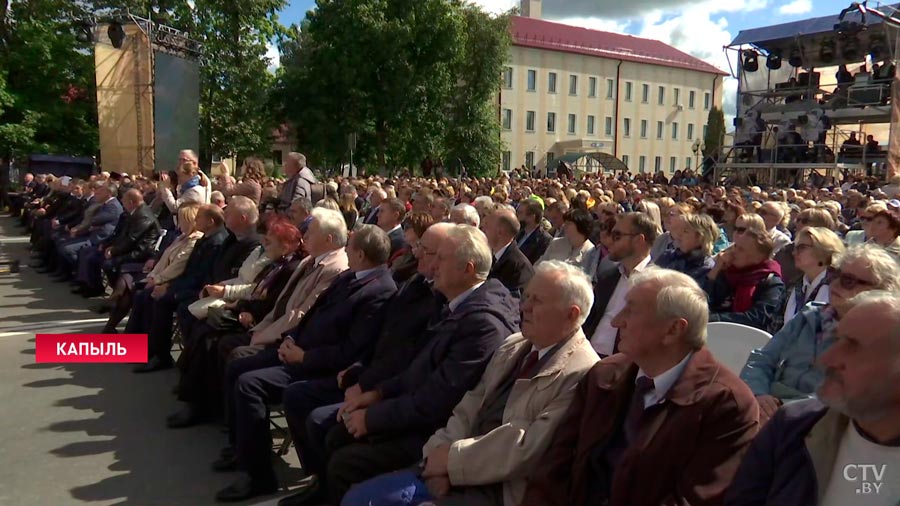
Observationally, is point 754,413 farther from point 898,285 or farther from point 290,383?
point 290,383

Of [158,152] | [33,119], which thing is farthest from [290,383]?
[33,119]

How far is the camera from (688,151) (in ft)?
193

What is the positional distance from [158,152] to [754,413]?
61.4 feet

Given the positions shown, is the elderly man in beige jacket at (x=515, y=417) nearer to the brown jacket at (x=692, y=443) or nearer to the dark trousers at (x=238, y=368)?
the brown jacket at (x=692, y=443)

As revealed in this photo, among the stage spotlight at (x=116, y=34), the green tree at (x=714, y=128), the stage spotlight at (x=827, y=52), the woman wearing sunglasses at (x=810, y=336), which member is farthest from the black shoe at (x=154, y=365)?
the green tree at (x=714, y=128)

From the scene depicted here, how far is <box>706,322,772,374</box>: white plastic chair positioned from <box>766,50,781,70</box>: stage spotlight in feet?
86.7

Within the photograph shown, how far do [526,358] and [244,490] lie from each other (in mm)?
1893

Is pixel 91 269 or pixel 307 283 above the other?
pixel 307 283

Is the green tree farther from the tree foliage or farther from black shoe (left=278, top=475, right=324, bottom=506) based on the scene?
black shoe (left=278, top=475, right=324, bottom=506)

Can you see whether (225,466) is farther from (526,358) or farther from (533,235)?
(533,235)

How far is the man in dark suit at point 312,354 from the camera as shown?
392cm

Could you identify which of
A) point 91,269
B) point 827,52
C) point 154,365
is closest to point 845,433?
point 154,365

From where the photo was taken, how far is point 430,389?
322 cm

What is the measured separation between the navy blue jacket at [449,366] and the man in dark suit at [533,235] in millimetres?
3630
